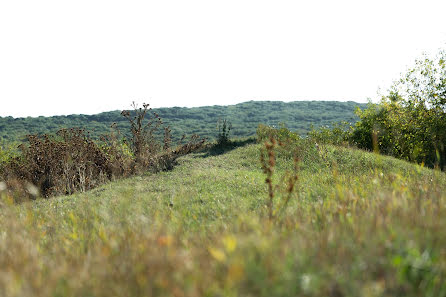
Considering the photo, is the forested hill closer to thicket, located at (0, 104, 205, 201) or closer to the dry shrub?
thicket, located at (0, 104, 205, 201)

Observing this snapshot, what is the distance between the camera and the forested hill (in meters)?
76.5

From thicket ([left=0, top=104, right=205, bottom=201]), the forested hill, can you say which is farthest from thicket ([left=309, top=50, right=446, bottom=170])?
the forested hill

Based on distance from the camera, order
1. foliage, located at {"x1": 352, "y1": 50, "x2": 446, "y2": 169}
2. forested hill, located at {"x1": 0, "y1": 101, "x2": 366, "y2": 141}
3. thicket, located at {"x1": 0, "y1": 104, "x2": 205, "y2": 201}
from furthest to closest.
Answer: forested hill, located at {"x1": 0, "y1": 101, "x2": 366, "y2": 141} → foliage, located at {"x1": 352, "y1": 50, "x2": 446, "y2": 169} → thicket, located at {"x1": 0, "y1": 104, "x2": 205, "y2": 201}

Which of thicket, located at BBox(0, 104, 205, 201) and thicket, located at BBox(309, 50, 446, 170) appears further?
thicket, located at BBox(309, 50, 446, 170)

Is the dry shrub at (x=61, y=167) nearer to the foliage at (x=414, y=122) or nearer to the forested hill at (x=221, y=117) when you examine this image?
the foliage at (x=414, y=122)

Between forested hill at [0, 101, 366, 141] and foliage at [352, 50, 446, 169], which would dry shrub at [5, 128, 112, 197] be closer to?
foliage at [352, 50, 446, 169]

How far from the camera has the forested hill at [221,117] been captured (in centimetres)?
7649

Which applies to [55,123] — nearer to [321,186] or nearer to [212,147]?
[212,147]

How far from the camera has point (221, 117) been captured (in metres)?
90.4

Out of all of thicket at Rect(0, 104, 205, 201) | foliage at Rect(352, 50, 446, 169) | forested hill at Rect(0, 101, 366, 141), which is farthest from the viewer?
forested hill at Rect(0, 101, 366, 141)

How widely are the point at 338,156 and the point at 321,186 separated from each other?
5734mm

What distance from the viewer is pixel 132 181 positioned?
970 cm

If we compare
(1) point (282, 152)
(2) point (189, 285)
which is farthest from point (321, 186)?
(1) point (282, 152)

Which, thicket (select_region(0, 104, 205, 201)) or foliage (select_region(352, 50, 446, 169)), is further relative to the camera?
foliage (select_region(352, 50, 446, 169))
